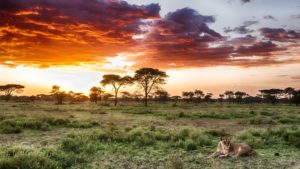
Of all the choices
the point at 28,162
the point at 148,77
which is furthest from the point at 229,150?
the point at 148,77

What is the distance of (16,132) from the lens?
21250 mm

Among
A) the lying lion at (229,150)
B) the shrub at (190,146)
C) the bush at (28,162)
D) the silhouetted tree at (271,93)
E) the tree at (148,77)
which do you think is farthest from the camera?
the silhouetted tree at (271,93)

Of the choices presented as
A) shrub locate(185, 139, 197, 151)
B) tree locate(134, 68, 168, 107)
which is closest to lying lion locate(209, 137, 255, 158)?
shrub locate(185, 139, 197, 151)

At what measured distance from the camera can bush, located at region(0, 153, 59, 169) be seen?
10021 mm

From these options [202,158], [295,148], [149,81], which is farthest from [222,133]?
[149,81]

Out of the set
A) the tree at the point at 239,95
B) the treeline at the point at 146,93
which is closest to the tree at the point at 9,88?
the treeline at the point at 146,93

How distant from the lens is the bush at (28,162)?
1002cm

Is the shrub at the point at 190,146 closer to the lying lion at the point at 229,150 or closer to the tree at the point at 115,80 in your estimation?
the lying lion at the point at 229,150

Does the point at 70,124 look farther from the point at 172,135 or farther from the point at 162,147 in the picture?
the point at 162,147

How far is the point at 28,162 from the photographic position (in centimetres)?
1013

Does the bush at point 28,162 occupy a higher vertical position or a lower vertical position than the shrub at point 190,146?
higher

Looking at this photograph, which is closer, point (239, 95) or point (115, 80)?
point (115, 80)

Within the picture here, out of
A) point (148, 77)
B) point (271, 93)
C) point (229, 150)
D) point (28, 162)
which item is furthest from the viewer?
point (271, 93)

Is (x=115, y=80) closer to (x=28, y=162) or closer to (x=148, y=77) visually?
(x=148, y=77)
